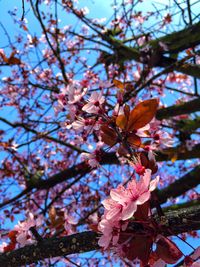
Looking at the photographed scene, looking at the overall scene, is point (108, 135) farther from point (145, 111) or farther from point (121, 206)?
point (121, 206)

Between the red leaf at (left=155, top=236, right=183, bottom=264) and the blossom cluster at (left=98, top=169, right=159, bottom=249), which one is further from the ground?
the blossom cluster at (left=98, top=169, right=159, bottom=249)

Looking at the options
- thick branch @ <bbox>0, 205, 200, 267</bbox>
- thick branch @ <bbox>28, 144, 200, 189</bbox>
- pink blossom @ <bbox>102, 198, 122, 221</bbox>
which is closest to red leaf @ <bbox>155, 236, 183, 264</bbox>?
thick branch @ <bbox>0, 205, 200, 267</bbox>

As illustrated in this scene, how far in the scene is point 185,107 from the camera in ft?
11.8

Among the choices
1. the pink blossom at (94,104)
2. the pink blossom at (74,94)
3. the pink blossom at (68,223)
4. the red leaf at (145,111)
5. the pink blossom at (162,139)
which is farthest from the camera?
the pink blossom at (74,94)

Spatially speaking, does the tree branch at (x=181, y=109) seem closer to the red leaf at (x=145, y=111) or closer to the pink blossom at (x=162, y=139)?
the pink blossom at (x=162, y=139)

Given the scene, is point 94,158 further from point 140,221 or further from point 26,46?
point 26,46

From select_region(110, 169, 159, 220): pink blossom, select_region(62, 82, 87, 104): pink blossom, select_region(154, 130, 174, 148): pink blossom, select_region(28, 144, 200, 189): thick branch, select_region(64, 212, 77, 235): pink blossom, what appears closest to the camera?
select_region(110, 169, 159, 220): pink blossom

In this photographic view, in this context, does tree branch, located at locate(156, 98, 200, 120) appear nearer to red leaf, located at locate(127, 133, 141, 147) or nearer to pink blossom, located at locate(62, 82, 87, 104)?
pink blossom, located at locate(62, 82, 87, 104)

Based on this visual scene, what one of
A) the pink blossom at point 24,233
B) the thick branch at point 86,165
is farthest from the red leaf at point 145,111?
the thick branch at point 86,165

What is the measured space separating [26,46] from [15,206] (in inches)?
125

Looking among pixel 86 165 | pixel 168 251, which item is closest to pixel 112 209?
pixel 168 251

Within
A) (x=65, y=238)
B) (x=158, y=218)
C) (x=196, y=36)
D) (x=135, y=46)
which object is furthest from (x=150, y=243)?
(x=135, y=46)

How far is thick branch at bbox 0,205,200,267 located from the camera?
103 cm

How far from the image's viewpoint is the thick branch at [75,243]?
103cm
